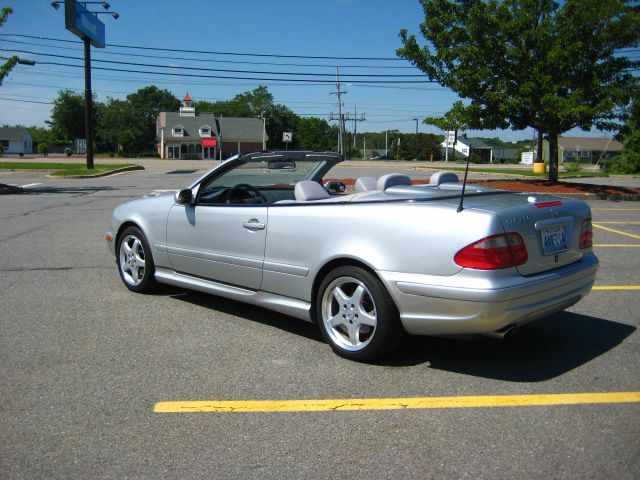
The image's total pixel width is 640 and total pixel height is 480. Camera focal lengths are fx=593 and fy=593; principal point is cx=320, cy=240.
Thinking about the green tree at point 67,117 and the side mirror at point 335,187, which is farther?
the green tree at point 67,117

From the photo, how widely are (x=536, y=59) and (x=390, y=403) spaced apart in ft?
61.8

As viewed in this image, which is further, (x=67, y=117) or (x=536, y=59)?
(x=67, y=117)

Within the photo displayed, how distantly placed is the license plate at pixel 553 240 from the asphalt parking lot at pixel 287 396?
2.63 ft

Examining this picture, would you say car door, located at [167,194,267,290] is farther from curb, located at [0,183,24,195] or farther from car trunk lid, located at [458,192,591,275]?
curb, located at [0,183,24,195]

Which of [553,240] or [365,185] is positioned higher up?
[365,185]

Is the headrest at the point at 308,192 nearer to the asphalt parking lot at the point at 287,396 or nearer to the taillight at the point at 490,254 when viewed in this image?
the asphalt parking lot at the point at 287,396

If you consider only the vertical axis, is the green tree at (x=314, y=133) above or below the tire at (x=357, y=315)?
above

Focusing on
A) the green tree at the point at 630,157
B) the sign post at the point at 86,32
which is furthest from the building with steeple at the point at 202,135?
the sign post at the point at 86,32

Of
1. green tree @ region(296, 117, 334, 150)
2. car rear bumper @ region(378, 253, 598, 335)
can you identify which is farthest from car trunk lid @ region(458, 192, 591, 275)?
green tree @ region(296, 117, 334, 150)

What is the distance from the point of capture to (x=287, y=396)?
3.56 m

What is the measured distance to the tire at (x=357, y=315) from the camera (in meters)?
3.86

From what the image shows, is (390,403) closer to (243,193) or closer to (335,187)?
(243,193)

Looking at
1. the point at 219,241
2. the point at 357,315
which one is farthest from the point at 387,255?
the point at 219,241

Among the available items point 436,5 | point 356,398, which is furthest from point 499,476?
point 436,5
